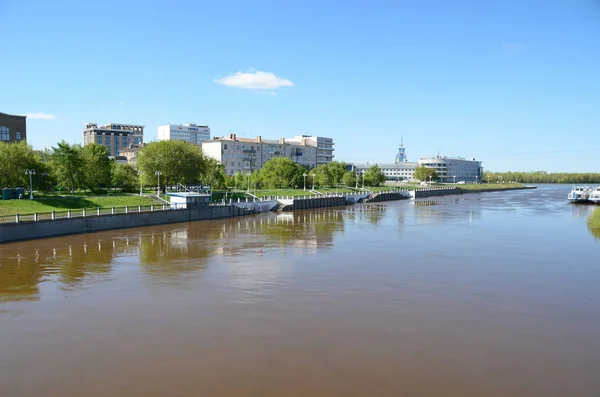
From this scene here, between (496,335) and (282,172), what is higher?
(282,172)

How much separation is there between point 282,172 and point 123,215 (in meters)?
58.0

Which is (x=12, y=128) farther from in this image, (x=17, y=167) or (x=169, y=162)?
(x=17, y=167)

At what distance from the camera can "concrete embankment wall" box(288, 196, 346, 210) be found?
8324cm

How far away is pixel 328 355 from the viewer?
16281mm

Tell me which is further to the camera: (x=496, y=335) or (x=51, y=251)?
(x=51, y=251)

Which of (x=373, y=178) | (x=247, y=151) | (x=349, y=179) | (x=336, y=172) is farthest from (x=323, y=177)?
(x=373, y=178)

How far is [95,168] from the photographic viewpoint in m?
71.1

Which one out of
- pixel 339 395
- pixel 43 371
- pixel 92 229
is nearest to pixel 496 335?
pixel 339 395

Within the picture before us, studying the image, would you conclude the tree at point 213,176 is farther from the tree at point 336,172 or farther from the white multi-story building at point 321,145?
the white multi-story building at point 321,145

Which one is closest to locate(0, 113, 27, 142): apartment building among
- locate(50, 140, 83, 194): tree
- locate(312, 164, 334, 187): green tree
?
locate(50, 140, 83, 194): tree

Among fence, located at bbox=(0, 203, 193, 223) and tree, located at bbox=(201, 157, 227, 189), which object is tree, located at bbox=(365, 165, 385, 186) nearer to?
tree, located at bbox=(201, 157, 227, 189)

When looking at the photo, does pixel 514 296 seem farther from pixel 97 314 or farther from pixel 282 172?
pixel 282 172

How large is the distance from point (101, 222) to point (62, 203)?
9.84m

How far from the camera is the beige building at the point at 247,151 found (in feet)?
416
